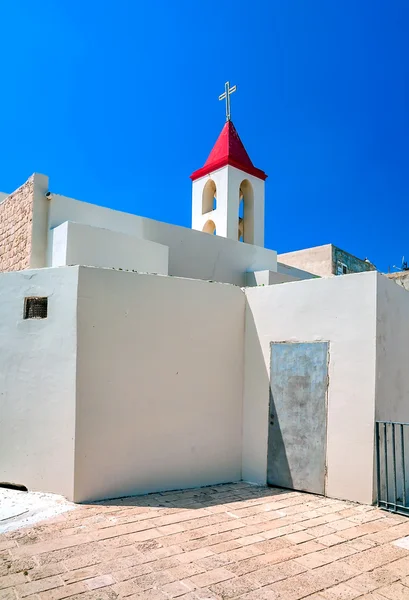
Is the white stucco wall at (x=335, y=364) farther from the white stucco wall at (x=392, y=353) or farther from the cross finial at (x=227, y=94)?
the cross finial at (x=227, y=94)

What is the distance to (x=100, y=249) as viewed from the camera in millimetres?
7453

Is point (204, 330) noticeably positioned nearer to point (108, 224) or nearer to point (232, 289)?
point (232, 289)

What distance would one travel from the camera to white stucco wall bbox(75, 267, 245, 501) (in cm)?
532

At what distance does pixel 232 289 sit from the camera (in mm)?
6672

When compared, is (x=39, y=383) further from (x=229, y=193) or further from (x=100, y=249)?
(x=229, y=193)

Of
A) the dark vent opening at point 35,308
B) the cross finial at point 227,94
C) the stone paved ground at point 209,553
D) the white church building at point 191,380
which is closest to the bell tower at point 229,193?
the cross finial at point 227,94

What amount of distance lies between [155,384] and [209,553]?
2.35 metres

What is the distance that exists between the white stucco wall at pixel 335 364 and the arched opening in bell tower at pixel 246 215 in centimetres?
750

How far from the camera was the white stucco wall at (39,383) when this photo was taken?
524 cm

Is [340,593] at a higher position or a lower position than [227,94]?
lower

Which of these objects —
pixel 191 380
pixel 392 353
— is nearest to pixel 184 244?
pixel 191 380

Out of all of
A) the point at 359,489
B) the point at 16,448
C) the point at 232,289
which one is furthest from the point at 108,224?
the point at 359,489

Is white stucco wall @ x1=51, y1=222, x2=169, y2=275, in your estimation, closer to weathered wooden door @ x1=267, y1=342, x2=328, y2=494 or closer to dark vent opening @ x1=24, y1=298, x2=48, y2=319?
dark vent opening @ x1=24, y1=298, x2=48, y2=319

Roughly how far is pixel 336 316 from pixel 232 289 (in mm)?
1670
